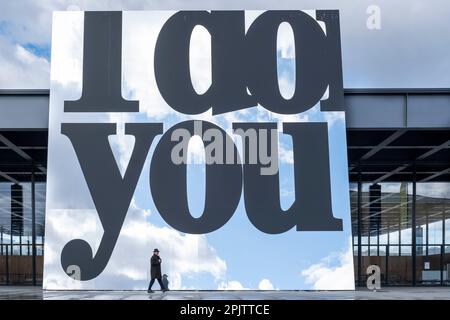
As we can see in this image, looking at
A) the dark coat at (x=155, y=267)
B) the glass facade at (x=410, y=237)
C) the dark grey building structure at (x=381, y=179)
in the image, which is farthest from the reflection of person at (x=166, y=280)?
the glass facade at (x=410, y=237)

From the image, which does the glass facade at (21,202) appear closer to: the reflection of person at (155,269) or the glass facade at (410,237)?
the reflection of person at (155,269)

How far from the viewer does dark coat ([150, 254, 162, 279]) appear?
13773 millimetres

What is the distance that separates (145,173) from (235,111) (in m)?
3.20

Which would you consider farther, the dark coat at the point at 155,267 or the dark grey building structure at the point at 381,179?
the dark grey building structure at the point at 381,179

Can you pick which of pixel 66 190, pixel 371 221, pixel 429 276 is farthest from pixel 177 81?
pixel 371 221

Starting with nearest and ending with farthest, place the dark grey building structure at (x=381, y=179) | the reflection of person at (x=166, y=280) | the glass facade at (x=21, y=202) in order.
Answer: the reflection of person at (x=166, y=280), the dark grey building structure at (x=381, y=179), the glass facade at (x=21, y=202)

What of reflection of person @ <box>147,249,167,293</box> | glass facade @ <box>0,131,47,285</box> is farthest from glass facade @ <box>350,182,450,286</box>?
glass facade @ <box>0,131,47,285</box>

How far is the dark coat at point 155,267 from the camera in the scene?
13773 mm

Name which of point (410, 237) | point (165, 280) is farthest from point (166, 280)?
point (410, 237)

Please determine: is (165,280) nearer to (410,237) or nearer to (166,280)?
(166,280)

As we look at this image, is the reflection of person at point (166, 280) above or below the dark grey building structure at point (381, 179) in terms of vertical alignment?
below

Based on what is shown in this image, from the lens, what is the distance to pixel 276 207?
1470cm

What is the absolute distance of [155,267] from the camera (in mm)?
13773
